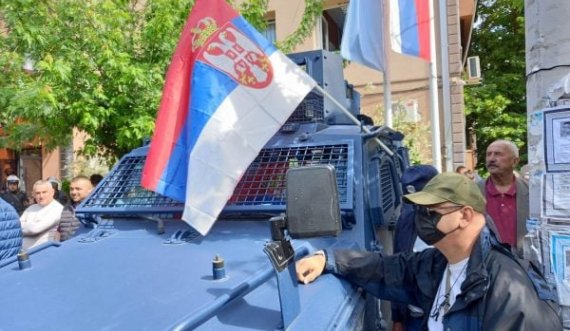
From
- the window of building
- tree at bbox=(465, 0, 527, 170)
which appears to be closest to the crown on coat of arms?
the window of building

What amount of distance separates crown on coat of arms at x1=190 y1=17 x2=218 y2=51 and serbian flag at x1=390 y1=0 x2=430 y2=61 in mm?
2690

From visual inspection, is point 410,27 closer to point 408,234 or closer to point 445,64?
point 445,64

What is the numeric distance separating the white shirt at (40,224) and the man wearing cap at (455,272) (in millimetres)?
3290

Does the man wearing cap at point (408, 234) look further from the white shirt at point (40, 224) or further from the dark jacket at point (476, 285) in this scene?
the white shirt at point (40, 224)

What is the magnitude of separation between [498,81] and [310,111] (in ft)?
49.3

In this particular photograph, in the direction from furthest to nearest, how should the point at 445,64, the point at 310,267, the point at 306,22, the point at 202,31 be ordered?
1. the point at 445,64
2. the point at 306,22
3. the point at 202,31
4. the point at 310,267

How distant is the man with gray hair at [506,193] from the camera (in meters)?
3.80

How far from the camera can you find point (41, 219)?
4727 mm

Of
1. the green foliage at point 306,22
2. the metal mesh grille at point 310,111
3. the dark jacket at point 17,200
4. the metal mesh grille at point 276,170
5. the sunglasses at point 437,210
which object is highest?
the green foliage at point 306,22

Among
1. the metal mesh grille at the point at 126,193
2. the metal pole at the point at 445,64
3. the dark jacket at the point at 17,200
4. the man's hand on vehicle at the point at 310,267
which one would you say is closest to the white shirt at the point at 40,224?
the metal mesh grille at the point at 126,193

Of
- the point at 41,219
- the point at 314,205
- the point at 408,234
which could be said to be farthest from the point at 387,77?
the point at 41,219

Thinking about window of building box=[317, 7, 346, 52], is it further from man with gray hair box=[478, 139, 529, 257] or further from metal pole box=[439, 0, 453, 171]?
man with gray hair box=[478, 139, 529, 257]

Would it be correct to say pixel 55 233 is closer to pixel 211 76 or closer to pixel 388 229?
pixel 211 76

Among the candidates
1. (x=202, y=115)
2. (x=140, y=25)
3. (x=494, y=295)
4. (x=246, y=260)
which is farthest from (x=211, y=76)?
(x=140, y=25)
